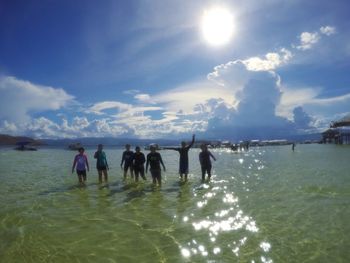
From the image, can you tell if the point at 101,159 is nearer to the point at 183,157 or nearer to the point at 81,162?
the point at 81,162

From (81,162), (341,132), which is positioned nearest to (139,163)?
(81,162)

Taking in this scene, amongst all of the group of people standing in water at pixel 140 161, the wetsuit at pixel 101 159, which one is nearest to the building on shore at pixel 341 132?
the group of people standing in water at pixel 140 161

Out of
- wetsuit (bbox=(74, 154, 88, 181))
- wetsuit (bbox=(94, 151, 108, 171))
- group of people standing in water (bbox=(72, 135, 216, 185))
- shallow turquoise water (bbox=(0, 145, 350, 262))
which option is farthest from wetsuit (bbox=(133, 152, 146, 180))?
wetsuit (bbox=(74, 154, 88, 181))

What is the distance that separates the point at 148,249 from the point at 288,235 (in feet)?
12.0

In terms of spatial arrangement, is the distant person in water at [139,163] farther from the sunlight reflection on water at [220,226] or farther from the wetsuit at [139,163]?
the sunlight reflection on water at [220,226]

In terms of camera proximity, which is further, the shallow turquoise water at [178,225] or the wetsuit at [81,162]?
the wetsuit at [81,162]

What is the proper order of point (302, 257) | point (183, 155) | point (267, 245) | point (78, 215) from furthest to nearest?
point (183, 155), point (78, 215), point (267, 245), point (302, 257)

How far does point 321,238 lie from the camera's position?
8914 millimetres

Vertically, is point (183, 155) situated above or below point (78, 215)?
above

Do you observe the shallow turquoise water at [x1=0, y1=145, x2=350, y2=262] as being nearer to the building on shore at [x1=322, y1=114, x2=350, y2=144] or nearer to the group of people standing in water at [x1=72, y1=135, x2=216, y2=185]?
the group of people standing in water at [x1=72, y1=135, x2=216, y2=185]

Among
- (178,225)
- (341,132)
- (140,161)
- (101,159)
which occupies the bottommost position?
(178,225)

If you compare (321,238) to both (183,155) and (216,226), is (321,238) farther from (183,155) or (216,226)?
(183,155)

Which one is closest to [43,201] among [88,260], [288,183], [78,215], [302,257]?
[78,215]

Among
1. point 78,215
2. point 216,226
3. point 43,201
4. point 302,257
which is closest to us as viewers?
point 302,257
